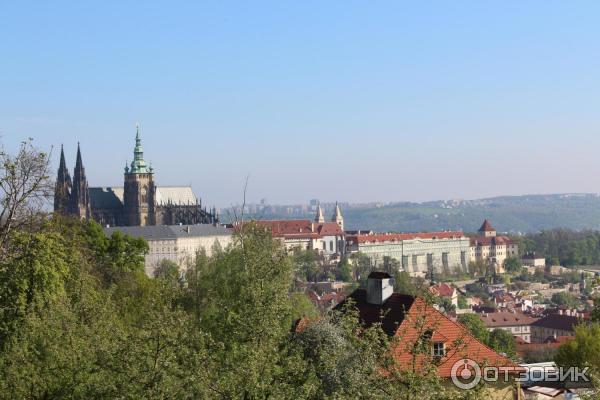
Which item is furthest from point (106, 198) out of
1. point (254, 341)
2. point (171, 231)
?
point (254, 341)

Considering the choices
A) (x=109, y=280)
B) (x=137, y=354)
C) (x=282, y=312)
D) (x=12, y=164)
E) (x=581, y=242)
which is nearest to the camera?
(x=137, y=354)

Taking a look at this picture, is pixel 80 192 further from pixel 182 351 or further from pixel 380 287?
pixel 182 351

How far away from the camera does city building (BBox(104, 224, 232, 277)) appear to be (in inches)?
4953

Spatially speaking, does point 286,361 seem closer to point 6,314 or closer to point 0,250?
point 6,314

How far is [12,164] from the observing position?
2650 cm

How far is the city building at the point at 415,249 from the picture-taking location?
609 feet

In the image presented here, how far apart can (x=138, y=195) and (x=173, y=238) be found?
13.3 m

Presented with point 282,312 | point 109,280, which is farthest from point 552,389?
point 109,280

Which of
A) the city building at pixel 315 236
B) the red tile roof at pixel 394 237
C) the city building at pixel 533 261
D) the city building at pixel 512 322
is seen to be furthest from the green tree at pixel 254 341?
the city building at pixel 533 261

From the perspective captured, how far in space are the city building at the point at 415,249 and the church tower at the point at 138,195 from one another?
50182 millimetres

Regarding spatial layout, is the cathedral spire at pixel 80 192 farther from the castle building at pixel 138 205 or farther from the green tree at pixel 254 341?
the green tree at pixel 254 341

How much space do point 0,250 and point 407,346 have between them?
640 inches

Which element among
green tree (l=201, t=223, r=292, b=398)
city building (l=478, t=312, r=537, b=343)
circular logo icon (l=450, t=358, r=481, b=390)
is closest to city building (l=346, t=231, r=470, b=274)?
city building (l=478, t=312, r=537, b=343)

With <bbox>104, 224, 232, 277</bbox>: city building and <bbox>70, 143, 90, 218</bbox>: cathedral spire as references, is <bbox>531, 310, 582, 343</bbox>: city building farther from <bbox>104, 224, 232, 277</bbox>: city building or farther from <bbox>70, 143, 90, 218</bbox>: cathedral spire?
<bbox>70, 143, 90, 218</bbox>: cathedral spire
